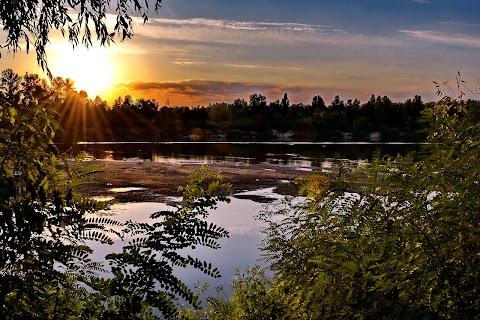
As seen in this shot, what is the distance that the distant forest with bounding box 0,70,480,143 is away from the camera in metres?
128

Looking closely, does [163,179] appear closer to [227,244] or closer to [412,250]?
[227,244]

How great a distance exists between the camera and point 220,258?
1598 centimetres

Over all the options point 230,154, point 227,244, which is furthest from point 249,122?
point 227,244

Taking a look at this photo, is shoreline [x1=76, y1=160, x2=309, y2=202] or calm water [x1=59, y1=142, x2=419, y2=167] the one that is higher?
shoreline [x1=76, y1=160, x2=309, y2=202]

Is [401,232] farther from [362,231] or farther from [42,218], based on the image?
[42,218]

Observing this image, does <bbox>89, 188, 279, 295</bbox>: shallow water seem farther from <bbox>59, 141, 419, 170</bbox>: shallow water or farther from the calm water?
the calm water

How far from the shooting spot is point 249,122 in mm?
153000

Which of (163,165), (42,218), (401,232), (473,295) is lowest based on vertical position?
(163,165)

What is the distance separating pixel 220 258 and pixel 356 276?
1216 centimetres

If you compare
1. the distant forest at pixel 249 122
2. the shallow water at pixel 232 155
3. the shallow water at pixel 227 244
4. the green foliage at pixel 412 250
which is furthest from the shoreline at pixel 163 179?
the distant forest at pixel 249 122

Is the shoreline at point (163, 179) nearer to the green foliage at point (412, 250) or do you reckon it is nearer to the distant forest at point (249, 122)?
the green foliage at point (412, 250)

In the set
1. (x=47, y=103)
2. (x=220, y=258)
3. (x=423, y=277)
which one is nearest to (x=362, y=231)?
(x=423, y=277)

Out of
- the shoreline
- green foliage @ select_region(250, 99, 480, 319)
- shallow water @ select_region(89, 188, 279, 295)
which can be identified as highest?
green foliage @ select_region(250, 99, 480, 319)

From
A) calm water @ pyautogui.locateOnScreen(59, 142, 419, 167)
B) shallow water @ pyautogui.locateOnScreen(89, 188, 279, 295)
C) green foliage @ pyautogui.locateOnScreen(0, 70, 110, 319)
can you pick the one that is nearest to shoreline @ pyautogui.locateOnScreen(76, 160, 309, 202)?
shallow water @ pyautogui.locateOnScreen(89, 188, 279, 295)
